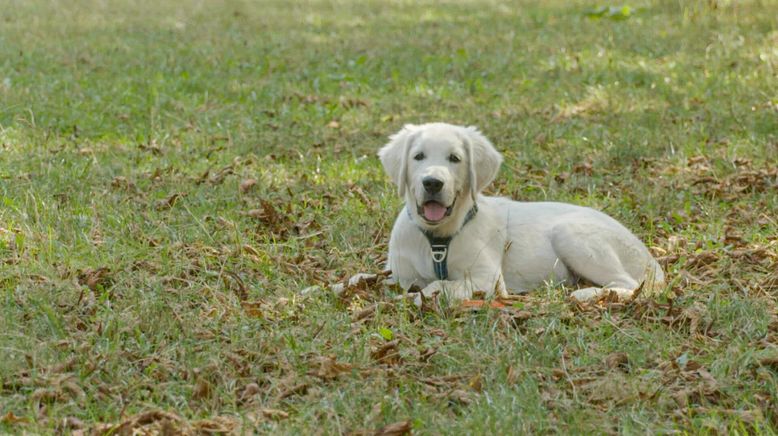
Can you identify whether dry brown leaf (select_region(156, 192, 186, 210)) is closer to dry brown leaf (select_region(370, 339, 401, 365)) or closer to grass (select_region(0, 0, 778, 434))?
grass (select_region(0, 0, 778, 434))

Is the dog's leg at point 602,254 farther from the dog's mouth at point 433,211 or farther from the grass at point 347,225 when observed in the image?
the dog's mouth at point 433,211

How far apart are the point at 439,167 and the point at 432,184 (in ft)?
0.47

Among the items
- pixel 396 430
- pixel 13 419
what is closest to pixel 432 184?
pixel 396 430

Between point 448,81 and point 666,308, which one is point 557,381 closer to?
point 666,308

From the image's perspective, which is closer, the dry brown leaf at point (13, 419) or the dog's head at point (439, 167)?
the dry brown leaf at point (13, 419)

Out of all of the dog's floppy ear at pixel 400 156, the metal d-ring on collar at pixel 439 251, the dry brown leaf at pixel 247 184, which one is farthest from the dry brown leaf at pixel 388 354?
the dry brown leaf at pixel 247 184

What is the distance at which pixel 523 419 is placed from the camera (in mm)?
3891

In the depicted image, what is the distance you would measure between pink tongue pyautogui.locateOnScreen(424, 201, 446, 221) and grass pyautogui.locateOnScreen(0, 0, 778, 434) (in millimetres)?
436

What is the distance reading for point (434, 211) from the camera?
5.57 metres

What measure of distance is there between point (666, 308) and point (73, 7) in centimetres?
1464

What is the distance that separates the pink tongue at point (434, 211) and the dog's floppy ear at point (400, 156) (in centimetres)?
28

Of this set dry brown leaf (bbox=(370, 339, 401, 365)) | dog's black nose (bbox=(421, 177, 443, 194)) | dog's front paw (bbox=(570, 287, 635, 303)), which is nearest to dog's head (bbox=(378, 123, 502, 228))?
dog's black nose (bbox=(421, 177, 443, 194))

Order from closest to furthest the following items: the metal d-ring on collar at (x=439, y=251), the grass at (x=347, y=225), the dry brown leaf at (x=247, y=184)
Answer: the grass at (x=347, y=225), the metal d-ring on collar at (x=439, y=251), the dry brown leaf at (x=247, y=184)

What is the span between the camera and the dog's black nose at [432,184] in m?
5.44
